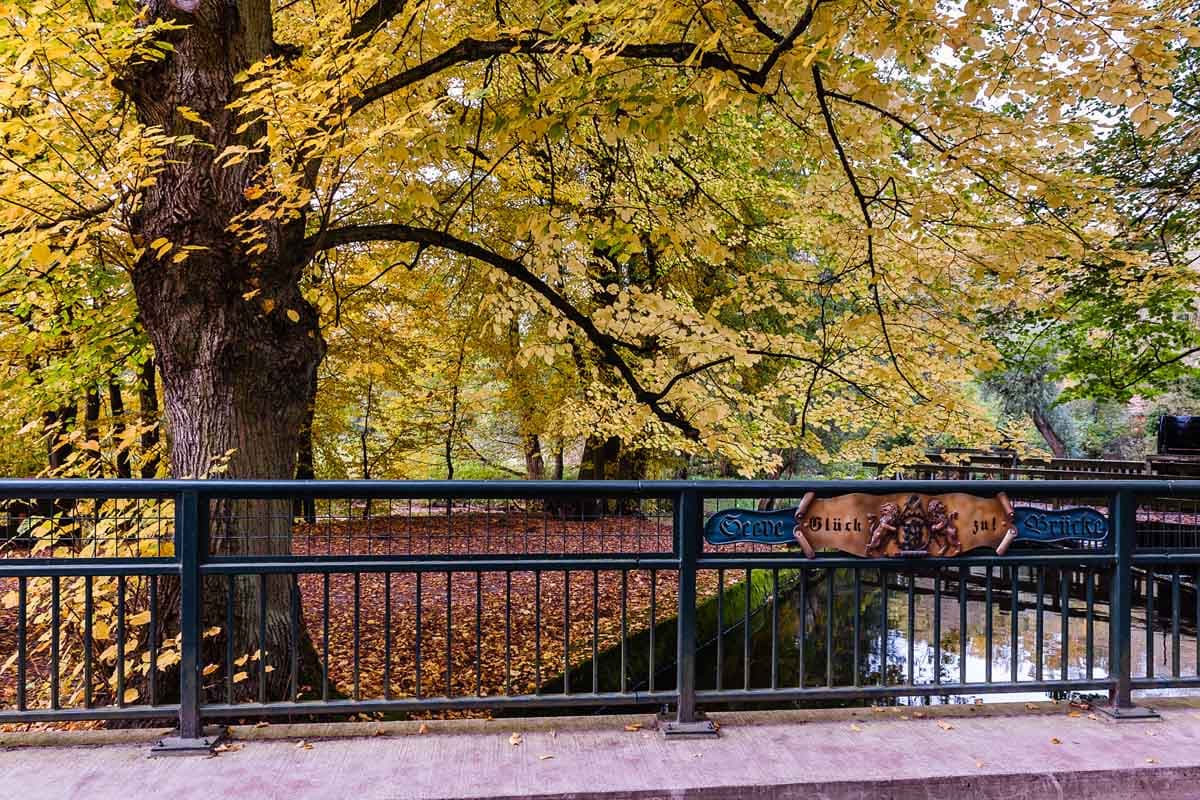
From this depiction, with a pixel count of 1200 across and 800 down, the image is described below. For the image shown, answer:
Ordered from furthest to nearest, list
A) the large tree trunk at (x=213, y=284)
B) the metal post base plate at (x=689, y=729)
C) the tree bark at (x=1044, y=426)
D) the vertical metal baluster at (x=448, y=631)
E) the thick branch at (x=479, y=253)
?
the tree bark at (x=1044, y=426) < the thick branch at (x=479, y=253) < the large tree trunk at (x=213, y=284) < the metal post base plate at (x=689, y=729) < the vertical metal baluster at (x=448, y=631)

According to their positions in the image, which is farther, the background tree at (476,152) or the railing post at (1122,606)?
the background tree at (476,152)

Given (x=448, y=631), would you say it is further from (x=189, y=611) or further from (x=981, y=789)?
(x=981, y=789)

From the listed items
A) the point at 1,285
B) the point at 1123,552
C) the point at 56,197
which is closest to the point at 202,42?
the point at 56,197

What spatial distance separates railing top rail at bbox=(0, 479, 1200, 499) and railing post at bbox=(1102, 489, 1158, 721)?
5.0 inches

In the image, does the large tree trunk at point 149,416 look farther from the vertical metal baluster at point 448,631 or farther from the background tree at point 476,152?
the vertical metal baluster at point 448,631

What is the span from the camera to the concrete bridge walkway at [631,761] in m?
3.21

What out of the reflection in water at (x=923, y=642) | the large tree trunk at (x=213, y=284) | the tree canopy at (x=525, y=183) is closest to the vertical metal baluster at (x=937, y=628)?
the tree canopy at (x=525, y=183)

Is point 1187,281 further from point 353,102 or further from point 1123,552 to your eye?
point 353,102

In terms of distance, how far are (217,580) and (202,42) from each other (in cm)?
397

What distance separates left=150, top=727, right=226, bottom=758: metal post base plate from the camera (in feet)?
11.4

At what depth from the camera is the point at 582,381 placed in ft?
45.9

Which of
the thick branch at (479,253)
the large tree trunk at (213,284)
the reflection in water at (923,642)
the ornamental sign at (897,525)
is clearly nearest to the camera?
the ornamental sign at (897,525)

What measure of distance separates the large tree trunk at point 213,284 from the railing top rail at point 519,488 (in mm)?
1928

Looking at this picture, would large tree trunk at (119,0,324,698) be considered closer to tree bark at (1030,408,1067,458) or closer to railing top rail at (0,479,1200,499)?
railing top rail at (0,479,1200,499)
